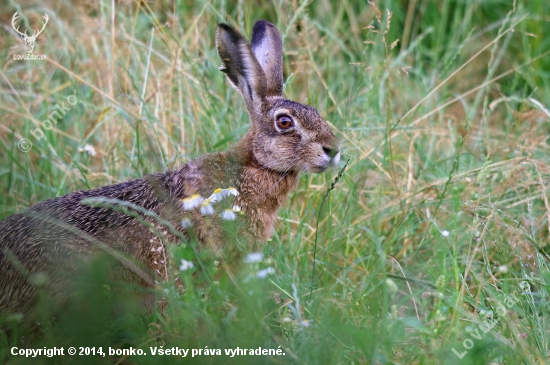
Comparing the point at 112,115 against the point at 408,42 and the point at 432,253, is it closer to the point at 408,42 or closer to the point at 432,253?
the point at 432,253

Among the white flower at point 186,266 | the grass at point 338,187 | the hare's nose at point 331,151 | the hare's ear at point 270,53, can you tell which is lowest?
the grass at point 338,187

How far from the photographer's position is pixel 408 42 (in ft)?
26.8

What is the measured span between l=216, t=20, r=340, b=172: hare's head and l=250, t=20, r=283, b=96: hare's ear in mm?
60

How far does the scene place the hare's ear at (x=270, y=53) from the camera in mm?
5078

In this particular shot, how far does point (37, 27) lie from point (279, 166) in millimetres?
3683

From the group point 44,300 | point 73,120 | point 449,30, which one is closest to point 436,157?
point 449,30

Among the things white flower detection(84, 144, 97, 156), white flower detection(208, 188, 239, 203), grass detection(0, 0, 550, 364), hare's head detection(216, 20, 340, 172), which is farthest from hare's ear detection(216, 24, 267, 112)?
white flower detection(84, 144, 97, 156)

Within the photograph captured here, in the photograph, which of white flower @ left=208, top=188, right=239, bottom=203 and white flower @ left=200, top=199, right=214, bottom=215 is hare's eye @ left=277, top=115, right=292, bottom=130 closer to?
white flower @ left=208, top=188, right=239, bottom=203

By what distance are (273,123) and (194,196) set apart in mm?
1095

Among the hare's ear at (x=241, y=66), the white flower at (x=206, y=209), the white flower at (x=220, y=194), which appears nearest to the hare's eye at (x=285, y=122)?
the hare's ear at (x=241, y=66)

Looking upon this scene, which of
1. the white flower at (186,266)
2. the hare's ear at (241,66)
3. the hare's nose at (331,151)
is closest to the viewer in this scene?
the white flower at (186,266)

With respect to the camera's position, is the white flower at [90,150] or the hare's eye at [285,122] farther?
the white flower at [90,150]

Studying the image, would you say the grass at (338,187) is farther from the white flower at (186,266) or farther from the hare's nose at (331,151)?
the hare's nose at (331,151)

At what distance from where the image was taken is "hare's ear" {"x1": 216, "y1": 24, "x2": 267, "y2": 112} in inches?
185
